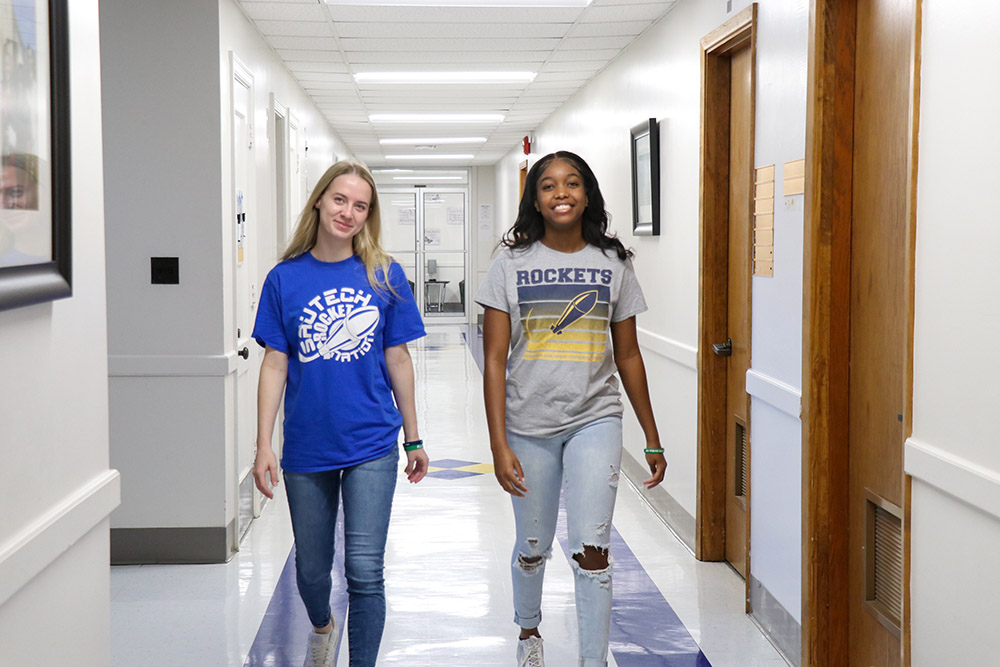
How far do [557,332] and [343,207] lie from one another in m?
0.67

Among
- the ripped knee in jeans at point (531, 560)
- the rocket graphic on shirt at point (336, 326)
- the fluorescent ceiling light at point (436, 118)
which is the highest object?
the fluorescent ceiling light at point (436, 118)

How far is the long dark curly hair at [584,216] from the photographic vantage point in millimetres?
3000

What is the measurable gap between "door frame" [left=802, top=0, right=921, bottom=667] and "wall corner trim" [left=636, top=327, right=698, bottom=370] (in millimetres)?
1602

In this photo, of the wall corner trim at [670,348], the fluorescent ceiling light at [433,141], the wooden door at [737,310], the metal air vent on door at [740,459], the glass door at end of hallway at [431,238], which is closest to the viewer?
the wooden door at [737,310]

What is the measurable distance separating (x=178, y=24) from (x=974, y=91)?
3395 millimetres

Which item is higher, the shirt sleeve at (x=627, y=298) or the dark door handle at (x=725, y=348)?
the shirt sleeve at (x=627, y=298)

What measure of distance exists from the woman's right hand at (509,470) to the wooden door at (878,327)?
100 centimetres

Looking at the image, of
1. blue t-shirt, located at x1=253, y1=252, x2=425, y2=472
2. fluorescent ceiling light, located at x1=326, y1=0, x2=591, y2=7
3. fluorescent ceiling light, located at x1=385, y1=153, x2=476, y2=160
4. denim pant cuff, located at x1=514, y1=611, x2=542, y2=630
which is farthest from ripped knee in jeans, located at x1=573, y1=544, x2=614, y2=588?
fluorescent ceiling light, located at x1=385, y1=153, x2=476, y2=160

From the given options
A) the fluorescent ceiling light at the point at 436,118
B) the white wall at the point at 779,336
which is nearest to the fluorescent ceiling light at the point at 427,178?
the fluorescent ceiling light at the point at 436,118

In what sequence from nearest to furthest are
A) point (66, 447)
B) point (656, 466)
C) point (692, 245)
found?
1. point (66, 447)
2. point (656, 466)
3. point (692, 245)

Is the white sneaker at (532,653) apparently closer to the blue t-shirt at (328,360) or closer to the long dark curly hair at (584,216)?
the blue t-shirt at (328,360)

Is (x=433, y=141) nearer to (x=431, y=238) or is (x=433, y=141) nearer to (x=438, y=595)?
(x=431, y=238)

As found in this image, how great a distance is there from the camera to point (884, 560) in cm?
305

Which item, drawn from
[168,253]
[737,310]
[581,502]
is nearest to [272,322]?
[581,502]
